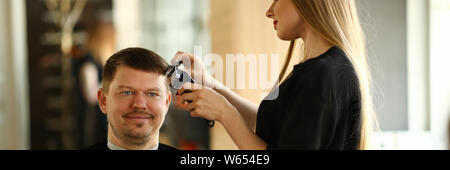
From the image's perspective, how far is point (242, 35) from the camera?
2.80ft

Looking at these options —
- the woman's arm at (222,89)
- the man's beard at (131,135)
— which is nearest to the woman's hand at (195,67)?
the woman's arm at (222,89)

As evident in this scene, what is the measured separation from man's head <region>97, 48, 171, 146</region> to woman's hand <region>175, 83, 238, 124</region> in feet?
0.28

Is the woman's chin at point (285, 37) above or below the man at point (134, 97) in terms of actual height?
above

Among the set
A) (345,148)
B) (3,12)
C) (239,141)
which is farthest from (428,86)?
(3,12)

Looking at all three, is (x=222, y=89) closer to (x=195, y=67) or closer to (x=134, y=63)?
(x=195, y=67)

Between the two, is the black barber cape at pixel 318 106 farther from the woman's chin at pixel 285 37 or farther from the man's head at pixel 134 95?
the man's head at pixel 134 95

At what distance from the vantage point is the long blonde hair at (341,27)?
64 cm

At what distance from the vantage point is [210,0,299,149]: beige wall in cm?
79

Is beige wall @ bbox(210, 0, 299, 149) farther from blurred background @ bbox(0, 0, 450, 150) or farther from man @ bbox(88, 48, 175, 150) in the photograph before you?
man @ bbox(88, 48, 175, 150)

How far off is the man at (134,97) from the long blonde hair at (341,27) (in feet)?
0.91

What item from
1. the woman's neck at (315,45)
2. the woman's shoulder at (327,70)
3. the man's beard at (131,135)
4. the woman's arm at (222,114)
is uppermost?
the woman's neck at (315,45)

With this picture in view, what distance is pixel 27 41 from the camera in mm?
1463

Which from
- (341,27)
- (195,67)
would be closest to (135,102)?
(195,67)
